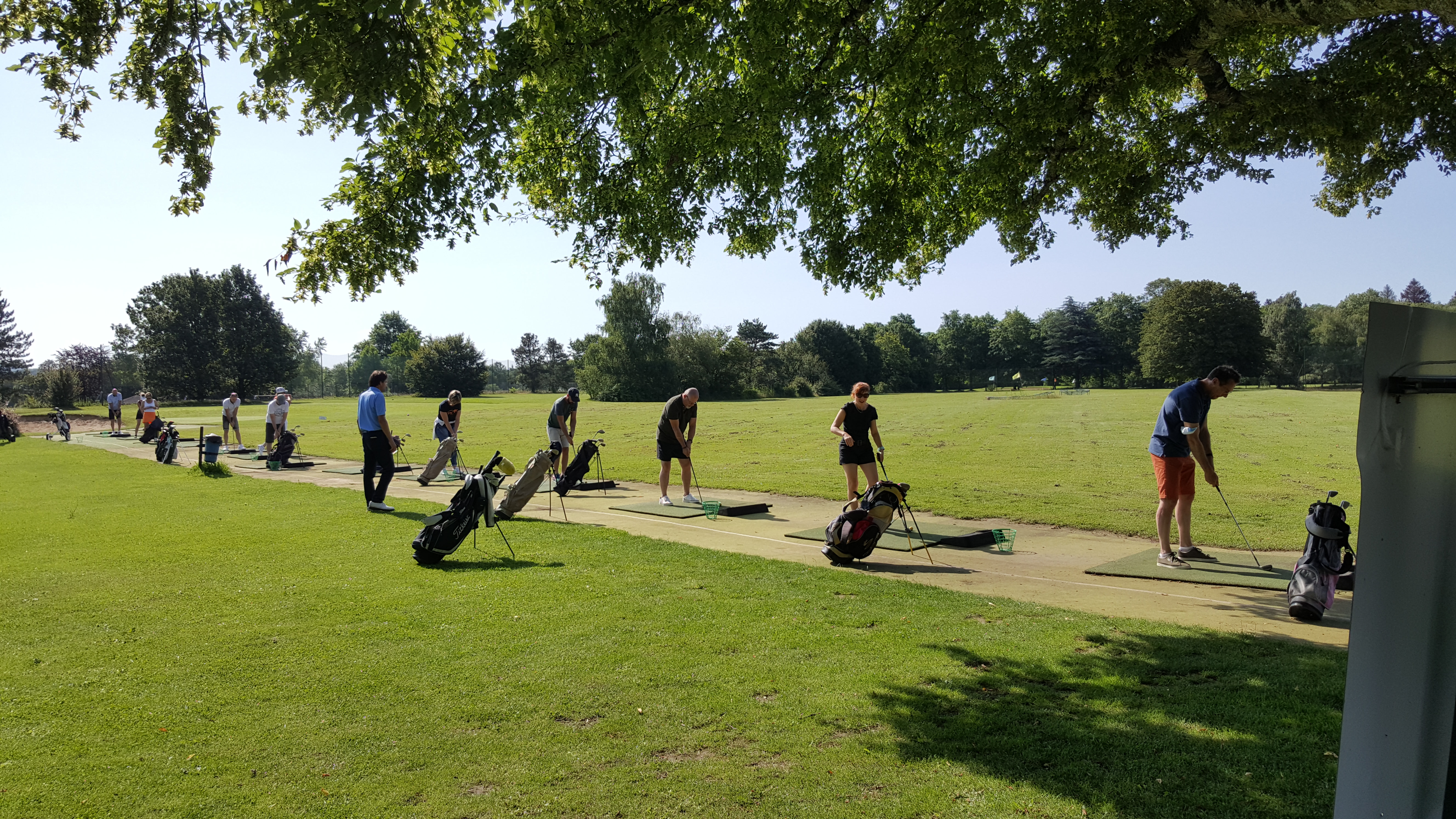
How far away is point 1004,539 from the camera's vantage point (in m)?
11.2

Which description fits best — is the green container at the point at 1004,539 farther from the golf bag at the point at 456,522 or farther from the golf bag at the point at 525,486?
the golf bag at the point at 525,486

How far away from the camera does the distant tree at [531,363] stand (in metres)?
144

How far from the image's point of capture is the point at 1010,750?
4.62 metres

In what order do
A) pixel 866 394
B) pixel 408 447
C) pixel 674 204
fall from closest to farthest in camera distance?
pixel 674 204 < pixel 866 394 < pixel 408 447

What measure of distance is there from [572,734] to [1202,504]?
13705 mm

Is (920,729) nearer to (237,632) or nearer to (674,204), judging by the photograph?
(237,632)

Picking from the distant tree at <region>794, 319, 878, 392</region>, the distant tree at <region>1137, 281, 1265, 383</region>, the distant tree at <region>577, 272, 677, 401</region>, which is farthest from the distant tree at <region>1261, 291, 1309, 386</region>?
the distant tree at <region>577, 272, 677, 401</region>

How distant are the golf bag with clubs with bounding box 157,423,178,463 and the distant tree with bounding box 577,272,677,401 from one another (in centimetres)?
6147

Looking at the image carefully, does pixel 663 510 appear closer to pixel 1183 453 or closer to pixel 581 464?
pixel 581 464

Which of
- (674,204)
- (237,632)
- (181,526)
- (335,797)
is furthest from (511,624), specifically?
(181,526)

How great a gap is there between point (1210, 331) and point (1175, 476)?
93771 millimetres

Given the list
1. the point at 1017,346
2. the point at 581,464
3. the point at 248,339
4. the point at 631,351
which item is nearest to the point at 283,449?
the point at 581,464

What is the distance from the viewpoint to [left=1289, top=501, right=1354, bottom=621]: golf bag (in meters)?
7.29

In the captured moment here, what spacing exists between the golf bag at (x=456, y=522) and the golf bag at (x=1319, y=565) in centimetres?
815
